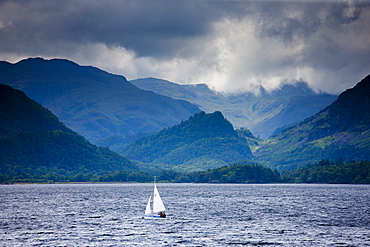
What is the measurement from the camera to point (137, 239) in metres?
117

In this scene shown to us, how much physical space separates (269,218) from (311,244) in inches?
2167

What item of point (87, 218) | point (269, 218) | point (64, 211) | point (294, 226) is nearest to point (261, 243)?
point (294, 226)

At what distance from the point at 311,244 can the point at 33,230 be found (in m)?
75.0

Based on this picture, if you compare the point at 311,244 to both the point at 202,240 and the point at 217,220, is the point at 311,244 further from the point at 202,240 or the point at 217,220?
the point at 217,220

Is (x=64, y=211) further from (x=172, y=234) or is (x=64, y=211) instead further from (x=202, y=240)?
(x=202, y=240)

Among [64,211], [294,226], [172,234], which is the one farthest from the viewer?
[64,211]

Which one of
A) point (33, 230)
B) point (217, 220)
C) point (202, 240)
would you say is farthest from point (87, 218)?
point (202, 240)

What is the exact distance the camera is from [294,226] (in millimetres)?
141625

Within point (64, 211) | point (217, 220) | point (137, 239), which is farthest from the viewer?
point (64, 211)

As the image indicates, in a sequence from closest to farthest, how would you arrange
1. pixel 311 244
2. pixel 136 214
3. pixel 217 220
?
pixel 311 244
pixel 217 220
pixel 136 214

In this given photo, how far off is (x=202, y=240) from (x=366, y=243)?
3795 centimetres

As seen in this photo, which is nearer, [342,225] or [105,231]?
[105,231]

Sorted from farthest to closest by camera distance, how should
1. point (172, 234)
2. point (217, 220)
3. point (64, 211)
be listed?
point (64, 211) < point (217, 220) < point (172, 234)

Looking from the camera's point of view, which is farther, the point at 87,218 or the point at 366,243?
the point at 87,218
